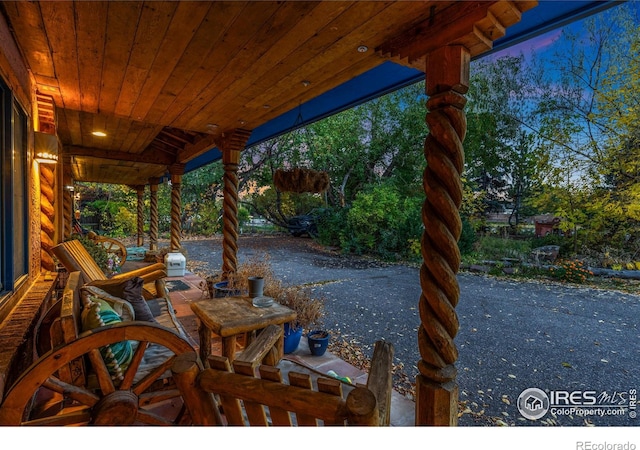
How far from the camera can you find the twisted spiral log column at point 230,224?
372cm

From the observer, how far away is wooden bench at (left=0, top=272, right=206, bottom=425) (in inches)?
44.5

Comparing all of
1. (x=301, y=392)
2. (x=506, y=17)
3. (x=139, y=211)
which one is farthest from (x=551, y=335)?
(x=139, y=211)

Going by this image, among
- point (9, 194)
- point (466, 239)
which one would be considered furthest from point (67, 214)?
point (466, 239)

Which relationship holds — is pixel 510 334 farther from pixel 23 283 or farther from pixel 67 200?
pixel 67 200

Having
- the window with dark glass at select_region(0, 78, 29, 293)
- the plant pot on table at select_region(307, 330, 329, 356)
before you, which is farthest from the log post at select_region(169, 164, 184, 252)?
the plant pot on table at select_region(307, 330, 329, 356)

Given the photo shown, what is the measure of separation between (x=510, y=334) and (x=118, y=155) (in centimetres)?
632

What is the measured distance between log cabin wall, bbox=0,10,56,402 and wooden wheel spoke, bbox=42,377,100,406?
13cm

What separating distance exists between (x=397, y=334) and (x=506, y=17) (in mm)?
2891

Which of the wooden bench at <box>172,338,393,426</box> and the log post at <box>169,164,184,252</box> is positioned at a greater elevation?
the log post at <box>169,164,184,252</box>

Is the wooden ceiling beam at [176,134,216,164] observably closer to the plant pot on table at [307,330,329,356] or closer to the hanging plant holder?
the hanging plant holder

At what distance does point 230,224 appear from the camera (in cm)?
373

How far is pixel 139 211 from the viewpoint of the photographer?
9.77 metres

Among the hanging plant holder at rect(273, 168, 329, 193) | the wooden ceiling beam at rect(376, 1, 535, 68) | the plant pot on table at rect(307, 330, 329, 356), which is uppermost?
the wooden ceiling beam at rect(376, 1, 535, 68)
